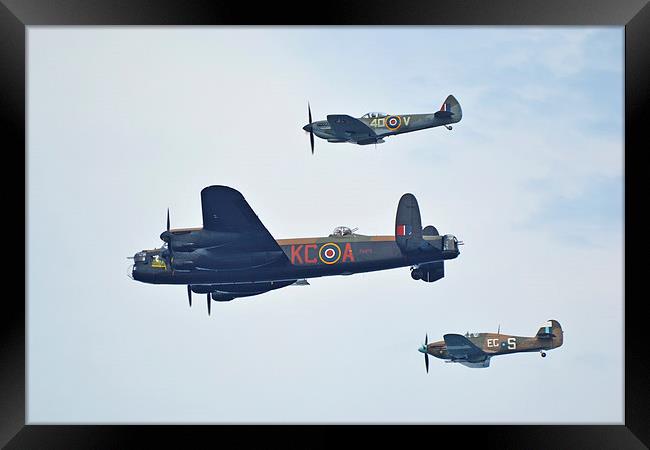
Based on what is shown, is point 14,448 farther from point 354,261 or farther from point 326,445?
point 354,261

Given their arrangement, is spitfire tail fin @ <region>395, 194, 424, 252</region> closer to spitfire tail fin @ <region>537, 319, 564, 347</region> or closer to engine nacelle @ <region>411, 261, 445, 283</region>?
engine nacelle @ <region>411, 261, 445, 283</region>

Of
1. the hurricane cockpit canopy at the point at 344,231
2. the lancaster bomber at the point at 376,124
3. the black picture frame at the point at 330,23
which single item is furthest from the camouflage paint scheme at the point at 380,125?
the black picture frame at the point at 330,23

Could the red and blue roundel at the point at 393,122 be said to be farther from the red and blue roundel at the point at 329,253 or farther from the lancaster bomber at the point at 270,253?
the red and blue roundel at the point at 329,253

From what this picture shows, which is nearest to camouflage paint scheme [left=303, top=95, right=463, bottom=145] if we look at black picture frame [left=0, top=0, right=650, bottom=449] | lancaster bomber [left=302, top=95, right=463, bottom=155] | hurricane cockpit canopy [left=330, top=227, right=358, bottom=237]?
lancaster bomber [left=302, top=95, right=463, bottom=155]

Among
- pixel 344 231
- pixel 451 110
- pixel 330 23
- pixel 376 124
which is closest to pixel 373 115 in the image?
pixel 376 124

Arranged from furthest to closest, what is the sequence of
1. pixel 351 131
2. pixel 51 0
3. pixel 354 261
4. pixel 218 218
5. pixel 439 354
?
pixel 439 354
pixel 351 131
pixel 354 261
pixel 218 218
pixel 51 0

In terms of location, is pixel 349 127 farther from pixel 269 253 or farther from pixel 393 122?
pixel 269 253

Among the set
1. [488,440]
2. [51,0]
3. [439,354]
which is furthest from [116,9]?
[439,354]
